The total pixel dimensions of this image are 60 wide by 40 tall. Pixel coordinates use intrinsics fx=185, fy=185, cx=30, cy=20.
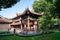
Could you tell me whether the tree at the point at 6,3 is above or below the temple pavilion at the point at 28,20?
above

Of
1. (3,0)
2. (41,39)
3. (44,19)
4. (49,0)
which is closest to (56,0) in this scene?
(49,0)

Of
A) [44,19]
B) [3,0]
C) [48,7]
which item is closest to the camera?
[3,0]

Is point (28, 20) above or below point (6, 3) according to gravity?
below

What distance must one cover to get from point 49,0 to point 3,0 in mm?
13914

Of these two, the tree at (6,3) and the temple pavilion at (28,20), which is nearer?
the tree at (6,3)

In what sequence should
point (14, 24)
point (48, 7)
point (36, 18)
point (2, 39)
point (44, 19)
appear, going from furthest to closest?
1. point (14, 24)
2. point (48, 7)
3. point (36, 18)
4. point (44, 19)
5. point (2, 39)

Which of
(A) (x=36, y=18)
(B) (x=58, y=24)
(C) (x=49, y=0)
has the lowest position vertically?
(B) (x=58, y=24)

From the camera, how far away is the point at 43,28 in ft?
97.1

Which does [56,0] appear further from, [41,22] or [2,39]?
[2,39]

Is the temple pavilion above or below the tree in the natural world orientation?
below

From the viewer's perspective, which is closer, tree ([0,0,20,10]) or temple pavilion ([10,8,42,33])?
tree ([0,0,20,10])

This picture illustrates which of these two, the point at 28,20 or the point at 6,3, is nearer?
the point at 6,3

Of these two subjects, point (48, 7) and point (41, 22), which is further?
point (48, 7)

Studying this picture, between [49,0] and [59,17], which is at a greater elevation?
[49,0]
